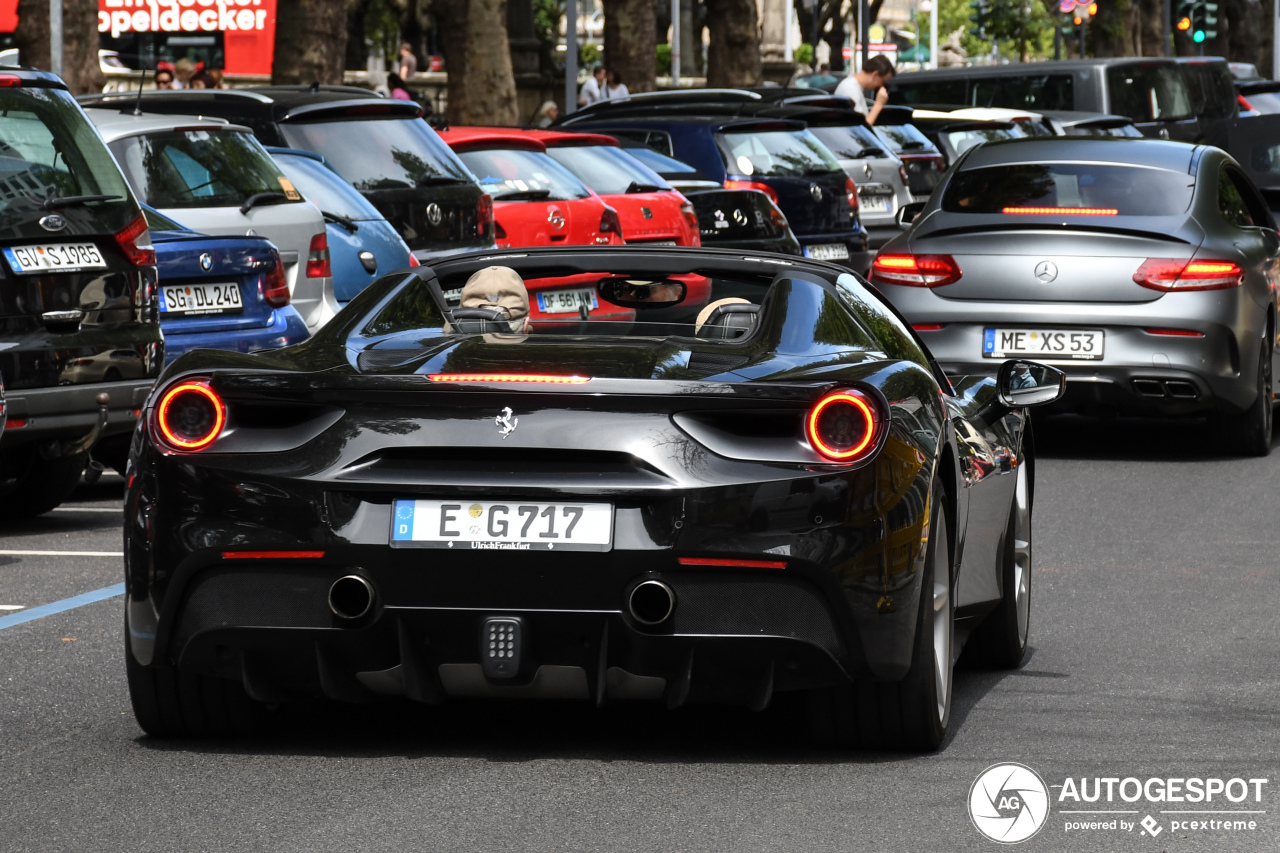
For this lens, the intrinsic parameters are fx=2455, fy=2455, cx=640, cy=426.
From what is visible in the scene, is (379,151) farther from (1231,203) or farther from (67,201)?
(1231,203)

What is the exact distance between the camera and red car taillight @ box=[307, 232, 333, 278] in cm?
1226

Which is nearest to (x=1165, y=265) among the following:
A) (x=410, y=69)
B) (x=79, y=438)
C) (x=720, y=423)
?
(x=79, y=438)

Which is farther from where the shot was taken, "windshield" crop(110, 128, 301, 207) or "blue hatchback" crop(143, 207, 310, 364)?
"windshield" crop(110, 128, 301, 207)

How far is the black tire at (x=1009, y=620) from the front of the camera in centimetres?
691

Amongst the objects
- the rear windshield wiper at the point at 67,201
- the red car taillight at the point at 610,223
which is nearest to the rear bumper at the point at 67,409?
the rear windshield wiper at the point at 67,201

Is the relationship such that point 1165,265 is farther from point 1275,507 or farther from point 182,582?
point 182,582

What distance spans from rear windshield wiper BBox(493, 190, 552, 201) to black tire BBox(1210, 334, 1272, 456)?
4509 mm

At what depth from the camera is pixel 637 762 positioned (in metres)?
5.65

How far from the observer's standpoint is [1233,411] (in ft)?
42.1

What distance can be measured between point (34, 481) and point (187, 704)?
5107mm

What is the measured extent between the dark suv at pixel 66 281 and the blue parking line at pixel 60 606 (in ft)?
Result: 4.46

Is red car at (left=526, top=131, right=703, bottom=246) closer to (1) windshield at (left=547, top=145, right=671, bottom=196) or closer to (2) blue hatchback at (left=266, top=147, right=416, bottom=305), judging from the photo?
(1) windshield at (left=547, top=145, right=671, bottom=196)

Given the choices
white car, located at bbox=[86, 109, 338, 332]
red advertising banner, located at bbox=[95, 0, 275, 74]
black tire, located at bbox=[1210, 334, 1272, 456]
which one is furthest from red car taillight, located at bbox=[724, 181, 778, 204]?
red advertising banner, located at bbox=[95, 0, 275, 74]

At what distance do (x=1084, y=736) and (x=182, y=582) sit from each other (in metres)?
2.21
